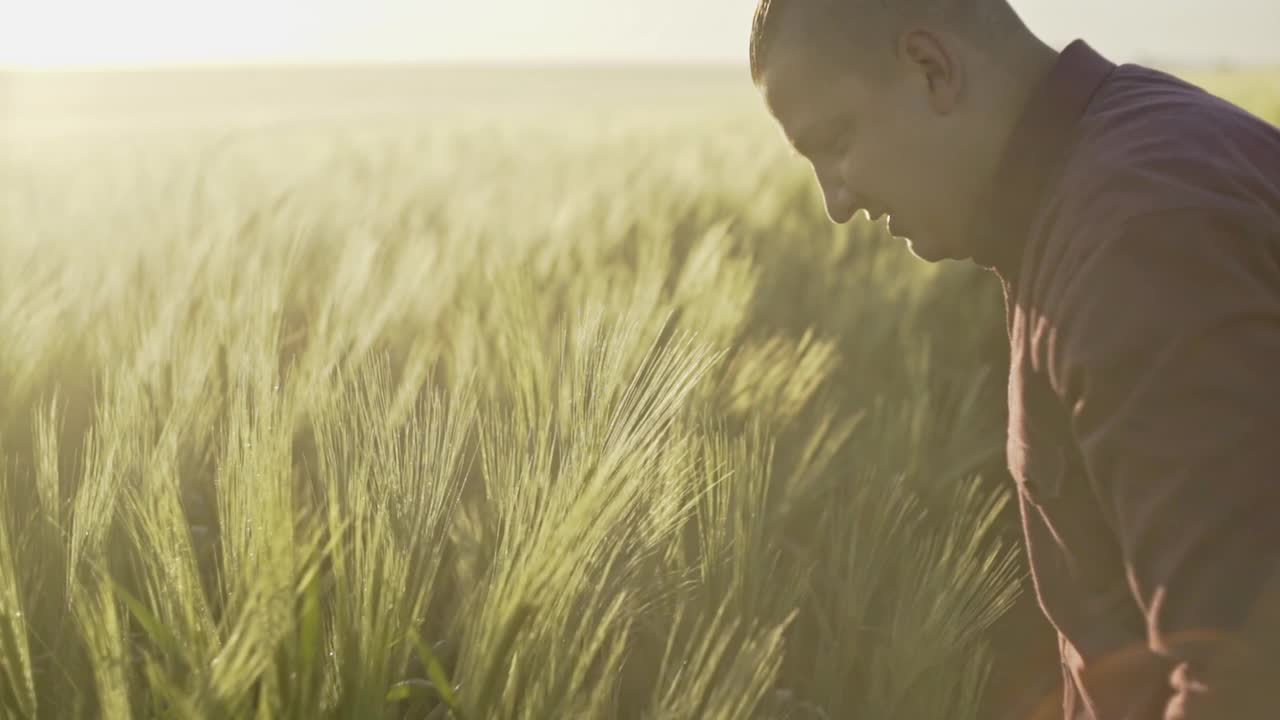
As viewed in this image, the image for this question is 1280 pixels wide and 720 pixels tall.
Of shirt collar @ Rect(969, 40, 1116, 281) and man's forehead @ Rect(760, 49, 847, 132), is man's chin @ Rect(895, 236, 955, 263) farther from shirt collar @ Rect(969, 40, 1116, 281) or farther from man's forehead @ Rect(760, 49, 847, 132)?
man's forehead @ Rect(760, 49, 847, 132)

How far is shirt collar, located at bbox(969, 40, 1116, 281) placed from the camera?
3.06ft

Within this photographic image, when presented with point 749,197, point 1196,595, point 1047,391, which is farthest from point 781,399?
point 749,197

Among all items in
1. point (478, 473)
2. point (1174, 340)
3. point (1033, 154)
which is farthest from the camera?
point (478, 473)

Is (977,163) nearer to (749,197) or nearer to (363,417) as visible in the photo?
(363,417)

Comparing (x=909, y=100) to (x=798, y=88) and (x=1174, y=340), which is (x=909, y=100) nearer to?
(x=798, y=88)

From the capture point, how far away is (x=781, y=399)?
1489mm

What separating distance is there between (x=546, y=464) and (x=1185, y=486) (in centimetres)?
44

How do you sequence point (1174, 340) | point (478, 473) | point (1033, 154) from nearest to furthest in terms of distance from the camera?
1. point (1174, 340)
2. point (1033, 154)
3. point (478, 473)

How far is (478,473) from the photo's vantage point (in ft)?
4.69

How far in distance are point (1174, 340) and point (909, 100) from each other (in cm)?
35

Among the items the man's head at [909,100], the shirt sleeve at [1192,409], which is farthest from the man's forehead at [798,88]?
the shirt sleeve at [1192,409]

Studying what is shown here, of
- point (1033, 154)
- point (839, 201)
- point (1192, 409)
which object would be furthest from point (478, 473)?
point (1192, 409)

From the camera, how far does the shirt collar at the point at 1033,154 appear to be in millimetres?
932

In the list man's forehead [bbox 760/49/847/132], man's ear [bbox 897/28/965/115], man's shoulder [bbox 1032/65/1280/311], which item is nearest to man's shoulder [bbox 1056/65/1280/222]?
man's shoulder [bbox 1032/65/1280/311]
